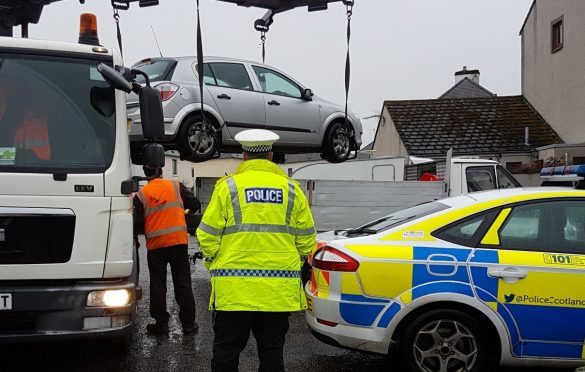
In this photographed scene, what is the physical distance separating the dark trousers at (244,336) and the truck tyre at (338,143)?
210 inches

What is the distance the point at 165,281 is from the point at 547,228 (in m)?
3.51

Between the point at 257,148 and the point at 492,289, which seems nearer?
the point at 257,148

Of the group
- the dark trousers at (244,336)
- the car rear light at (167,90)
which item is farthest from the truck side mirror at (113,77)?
the car rear light at (167,90)

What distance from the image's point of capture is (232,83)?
294 inches

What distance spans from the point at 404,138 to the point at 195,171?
974 centimetres

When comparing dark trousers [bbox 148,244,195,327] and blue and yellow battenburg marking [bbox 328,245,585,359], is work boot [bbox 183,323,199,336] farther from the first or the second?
blue and yellow battenburg marking [bbox 328,245,585,359]

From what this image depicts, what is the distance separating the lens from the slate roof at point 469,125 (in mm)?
20203

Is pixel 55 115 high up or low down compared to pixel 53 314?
up

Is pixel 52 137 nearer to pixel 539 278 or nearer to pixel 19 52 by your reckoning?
pixel 19 52

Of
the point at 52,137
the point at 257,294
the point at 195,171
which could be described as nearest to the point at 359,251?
the point at 257,294

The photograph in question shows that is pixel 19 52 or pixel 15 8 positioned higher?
pixel 15 8

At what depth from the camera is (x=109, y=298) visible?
393cm

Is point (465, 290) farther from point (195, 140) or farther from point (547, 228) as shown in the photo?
point (195, 140)

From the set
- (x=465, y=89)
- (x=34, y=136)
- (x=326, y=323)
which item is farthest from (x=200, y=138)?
(x=465, y=89)
